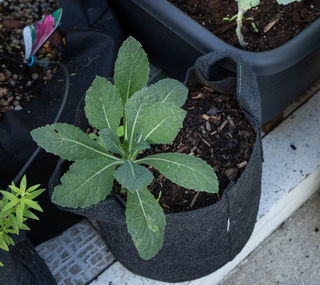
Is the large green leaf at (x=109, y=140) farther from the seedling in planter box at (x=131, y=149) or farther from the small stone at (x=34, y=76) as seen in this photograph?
the small stone at (x=34, y=76)

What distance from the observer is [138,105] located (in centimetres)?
79

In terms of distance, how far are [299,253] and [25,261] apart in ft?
2.99

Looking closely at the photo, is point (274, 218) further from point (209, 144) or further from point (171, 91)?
point (171, 91)

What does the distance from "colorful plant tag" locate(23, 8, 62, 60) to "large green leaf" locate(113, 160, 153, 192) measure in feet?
1.64

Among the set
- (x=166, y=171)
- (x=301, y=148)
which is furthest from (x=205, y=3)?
(x=166, y=171)

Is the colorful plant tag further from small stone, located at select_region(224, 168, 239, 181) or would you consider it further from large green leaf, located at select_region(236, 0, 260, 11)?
small stone, located at select_region(224, 168, 239, 181)

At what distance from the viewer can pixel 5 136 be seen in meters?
1.01

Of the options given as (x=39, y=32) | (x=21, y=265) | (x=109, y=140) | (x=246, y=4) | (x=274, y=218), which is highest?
(x=246, y=4)

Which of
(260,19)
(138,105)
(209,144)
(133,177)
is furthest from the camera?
(260,19)

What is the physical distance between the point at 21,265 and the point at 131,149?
15.4 inches

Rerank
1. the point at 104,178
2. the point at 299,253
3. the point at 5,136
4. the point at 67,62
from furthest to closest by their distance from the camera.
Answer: the point at 299,253 < the point at 67,62 < the point at 5,136 < the point at 104,178

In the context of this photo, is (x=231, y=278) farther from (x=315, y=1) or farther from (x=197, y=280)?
(x=315, y=1)

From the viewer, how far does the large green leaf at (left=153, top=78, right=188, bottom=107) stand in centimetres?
83

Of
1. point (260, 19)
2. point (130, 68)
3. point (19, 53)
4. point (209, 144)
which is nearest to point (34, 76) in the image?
point (19, 53)
